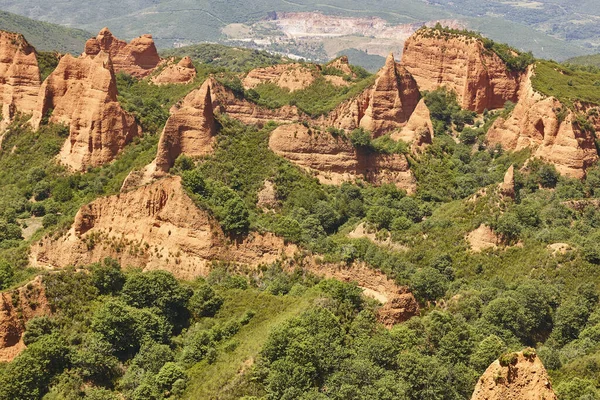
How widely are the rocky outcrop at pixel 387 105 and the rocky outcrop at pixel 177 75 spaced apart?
21137mm

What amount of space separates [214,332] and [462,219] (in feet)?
81.3

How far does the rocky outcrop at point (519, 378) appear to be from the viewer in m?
24.1

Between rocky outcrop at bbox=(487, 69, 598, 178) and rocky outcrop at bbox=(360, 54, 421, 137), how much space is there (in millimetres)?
11127

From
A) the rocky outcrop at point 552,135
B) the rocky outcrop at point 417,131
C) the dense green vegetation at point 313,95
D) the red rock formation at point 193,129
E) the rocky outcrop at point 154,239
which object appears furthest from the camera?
the dense green vegetation at point 313,95

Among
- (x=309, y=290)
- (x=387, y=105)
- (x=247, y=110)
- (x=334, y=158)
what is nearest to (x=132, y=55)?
(x=247, y=110)

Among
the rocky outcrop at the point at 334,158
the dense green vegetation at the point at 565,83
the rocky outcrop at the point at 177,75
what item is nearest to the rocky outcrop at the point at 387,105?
the rocky outcrop at the point at 334,158

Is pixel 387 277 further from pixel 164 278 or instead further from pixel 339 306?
pixel 164 278

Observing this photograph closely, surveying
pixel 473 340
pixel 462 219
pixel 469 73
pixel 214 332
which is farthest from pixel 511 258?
pixel 469 73

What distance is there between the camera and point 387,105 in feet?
263

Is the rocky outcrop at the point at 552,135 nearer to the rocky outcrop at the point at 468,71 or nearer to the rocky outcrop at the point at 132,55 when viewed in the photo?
the rocky outcrop at the point at 468,71

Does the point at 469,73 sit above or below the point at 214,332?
above

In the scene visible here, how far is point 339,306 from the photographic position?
38.1 meters

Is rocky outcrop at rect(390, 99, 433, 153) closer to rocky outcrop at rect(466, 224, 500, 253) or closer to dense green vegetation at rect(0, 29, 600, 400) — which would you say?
dense green vegetation at rect(0, 29, 600, 400)

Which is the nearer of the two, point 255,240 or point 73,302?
point 73,302
